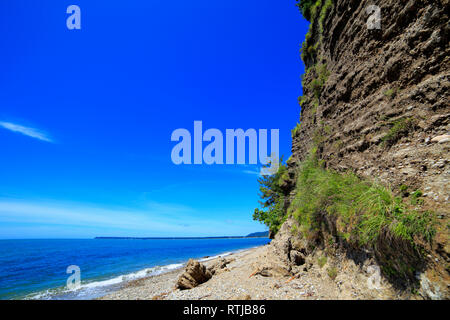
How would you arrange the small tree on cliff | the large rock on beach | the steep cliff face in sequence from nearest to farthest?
the steep cliff face
the large rock on beach
the small tree on cliff

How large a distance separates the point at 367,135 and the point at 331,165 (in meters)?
1.96

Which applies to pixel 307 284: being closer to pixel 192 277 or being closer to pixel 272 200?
pixel 192 277

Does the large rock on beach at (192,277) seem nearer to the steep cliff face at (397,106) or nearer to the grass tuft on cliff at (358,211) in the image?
Result: the grass tuft on cliff at (358,211)

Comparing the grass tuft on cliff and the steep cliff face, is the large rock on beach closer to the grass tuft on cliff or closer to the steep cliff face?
the grass tuft on cliff

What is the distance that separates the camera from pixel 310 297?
18.2 ft

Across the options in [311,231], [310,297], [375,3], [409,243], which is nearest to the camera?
[409,243]

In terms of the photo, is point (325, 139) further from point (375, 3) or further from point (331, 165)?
point (375, 3)

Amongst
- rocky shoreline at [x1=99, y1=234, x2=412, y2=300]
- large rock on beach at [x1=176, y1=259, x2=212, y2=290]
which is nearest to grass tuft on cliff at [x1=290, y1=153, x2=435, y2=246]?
rocky shoreline at [x1=99, y1=234, x2=412, y2=300]

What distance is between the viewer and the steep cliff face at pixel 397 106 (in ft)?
12.9

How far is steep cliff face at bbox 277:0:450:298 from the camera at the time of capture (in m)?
3.93

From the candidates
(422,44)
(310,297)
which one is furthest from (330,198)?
(422,44)

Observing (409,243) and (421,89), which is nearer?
(409,243)

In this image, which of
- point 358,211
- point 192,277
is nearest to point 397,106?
point 358,211
